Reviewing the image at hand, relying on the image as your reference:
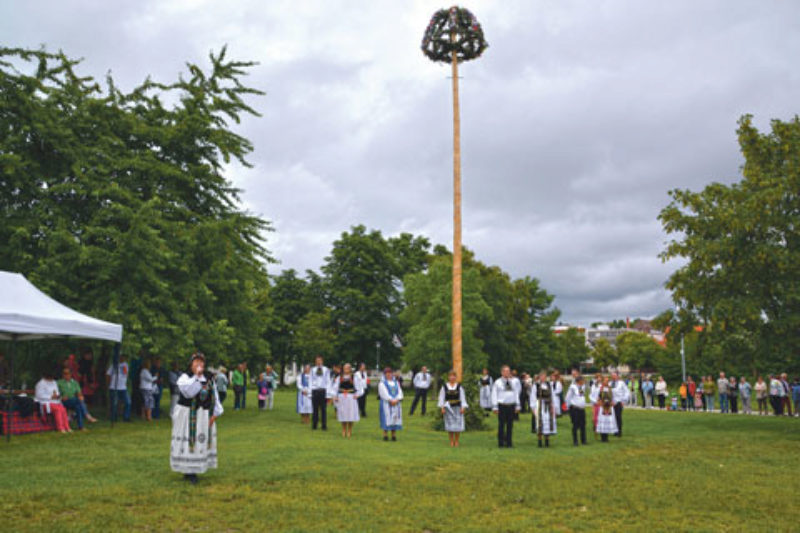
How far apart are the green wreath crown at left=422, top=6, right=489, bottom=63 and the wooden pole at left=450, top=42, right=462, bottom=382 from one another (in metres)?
0.19

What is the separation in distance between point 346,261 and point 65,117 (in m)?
35.8

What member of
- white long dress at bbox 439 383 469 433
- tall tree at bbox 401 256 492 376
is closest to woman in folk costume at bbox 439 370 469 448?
white long dress at bbox 439 383 469 433

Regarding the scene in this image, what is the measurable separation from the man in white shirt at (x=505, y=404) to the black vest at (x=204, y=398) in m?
7.50

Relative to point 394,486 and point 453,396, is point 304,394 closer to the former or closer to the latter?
point 453,396

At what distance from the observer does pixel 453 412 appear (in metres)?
15.3

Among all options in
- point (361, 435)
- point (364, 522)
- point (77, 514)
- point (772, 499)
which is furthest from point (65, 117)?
point (772, 499)

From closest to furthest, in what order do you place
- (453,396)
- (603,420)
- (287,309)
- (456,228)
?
(453,396) → (603,420) → (456,228) → (287,309)

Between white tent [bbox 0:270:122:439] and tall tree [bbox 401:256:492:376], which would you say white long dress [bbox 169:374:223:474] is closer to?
white tent [bbox 0:270:122:439]

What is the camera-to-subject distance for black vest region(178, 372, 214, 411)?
30.9ft

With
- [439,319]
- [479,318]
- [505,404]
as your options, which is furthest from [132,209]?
[479,318]

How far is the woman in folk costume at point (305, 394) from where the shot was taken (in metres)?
19.8

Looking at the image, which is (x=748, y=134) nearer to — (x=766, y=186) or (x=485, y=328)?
(x=766, y=186)

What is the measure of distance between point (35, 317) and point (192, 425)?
24.7 feet

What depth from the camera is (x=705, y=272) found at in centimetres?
2172
